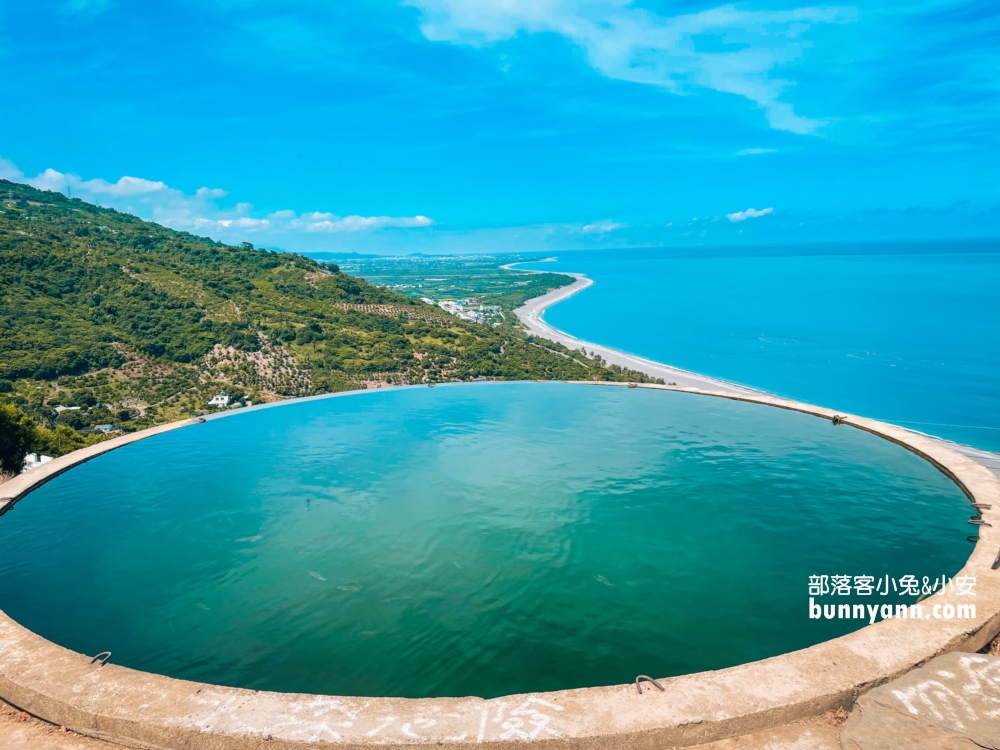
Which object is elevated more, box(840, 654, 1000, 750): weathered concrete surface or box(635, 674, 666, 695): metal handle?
box(840, 654, 1000, 750): weathered concrete surface

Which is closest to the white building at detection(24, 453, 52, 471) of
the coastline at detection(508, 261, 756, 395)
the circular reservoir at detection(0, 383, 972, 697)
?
the circular reservoir at detection(0, 383, 972, 697)

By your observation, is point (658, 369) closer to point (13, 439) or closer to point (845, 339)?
point (845, 339)

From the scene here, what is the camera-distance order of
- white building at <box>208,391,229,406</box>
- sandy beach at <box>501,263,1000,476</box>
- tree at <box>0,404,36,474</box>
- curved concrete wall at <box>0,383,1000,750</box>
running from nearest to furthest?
curved concrete wall at <box>0,383,1000,750</box> < tree at <box>0,404,36,474</box> < white building at <box>208,391,229,406</box> < sandy beach at <box>501,263,1000,476</box>

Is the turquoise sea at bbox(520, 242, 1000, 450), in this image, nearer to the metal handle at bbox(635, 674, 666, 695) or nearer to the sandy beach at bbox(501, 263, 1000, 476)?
the sandy beach at bbox(501, 263, 1000, 476)

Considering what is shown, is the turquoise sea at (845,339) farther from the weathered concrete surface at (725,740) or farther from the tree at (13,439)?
the tree at (13,439)

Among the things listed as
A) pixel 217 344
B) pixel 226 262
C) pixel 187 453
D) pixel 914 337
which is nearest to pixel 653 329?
pixel 914 337

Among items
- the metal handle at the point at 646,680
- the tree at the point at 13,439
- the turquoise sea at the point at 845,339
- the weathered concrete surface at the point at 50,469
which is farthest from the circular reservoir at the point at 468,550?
the turquoise sea at the point at 845,339
